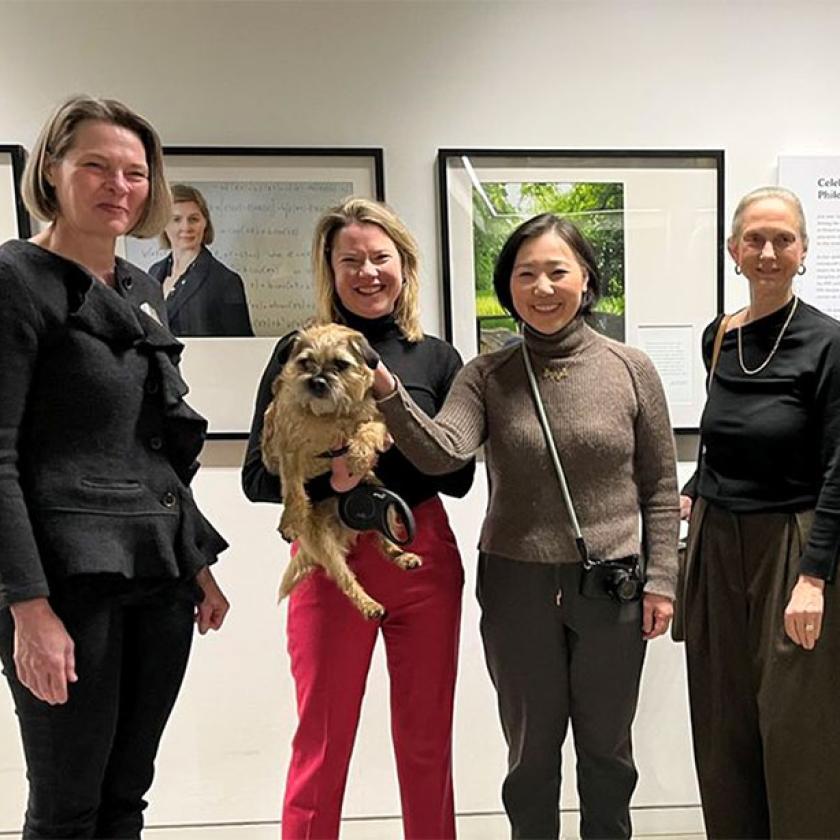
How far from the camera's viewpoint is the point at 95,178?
1.27 meters

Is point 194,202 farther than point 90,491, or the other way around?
point 194,202

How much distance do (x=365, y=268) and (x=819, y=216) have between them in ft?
4.62

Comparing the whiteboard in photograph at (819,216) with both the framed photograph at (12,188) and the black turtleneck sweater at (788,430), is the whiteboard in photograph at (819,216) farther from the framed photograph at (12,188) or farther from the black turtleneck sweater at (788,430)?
the framed photograph at (12,188)

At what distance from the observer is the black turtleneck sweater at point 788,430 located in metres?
1.58

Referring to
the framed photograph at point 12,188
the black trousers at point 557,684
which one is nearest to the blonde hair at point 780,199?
the black trousers at point 557,684

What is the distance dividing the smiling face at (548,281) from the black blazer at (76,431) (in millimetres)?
655

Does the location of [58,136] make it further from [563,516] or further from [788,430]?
[788,430]

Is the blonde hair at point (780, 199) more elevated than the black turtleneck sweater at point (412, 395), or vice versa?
the blonde hair at point (780, 199)

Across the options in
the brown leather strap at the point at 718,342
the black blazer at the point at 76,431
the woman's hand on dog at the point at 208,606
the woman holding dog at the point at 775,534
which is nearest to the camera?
the black blazer at the point at 76,431

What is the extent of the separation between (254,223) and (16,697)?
4.28ft

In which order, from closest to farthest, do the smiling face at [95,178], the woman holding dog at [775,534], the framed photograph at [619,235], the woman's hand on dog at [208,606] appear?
the smiling face at [95,178] → the woman's hand on dog at [208,606] → the woman holding dog at [775,534] → the framed photograph at [619,235]

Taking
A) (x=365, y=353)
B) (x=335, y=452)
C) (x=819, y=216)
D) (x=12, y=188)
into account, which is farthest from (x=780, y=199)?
(x=12, y=188)

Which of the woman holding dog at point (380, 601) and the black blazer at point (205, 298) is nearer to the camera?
the woman holding dog at point (380, 601)

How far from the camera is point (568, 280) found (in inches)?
60.7
